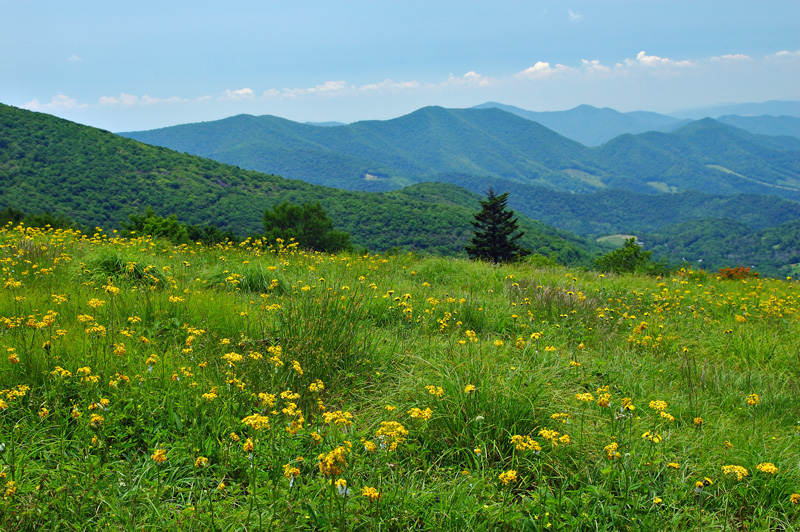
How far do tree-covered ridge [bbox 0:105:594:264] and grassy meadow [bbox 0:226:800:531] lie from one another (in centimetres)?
7741

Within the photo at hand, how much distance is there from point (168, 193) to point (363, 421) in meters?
113

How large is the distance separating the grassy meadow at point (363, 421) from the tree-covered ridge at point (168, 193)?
7741cm

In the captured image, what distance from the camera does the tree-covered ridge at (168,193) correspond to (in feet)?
296

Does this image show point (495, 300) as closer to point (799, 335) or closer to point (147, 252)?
point (799, 335)

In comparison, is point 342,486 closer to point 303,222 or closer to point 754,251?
point 303,222

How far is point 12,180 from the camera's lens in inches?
3578

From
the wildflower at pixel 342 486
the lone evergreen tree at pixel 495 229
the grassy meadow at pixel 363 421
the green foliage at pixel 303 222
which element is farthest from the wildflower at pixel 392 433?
the green foliage at pixel 303 222

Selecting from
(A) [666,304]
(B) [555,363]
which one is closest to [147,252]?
(B) [555,363]

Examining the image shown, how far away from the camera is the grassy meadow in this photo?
7.66ft

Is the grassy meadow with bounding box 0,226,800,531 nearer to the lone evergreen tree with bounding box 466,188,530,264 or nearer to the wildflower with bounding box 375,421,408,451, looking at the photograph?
the wildflower with bounding box 375,421,408,451

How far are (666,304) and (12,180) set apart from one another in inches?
4598

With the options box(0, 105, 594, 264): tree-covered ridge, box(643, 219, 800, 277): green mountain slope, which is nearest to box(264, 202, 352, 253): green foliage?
box(0, 105, 594, 264): tree-covered ridge

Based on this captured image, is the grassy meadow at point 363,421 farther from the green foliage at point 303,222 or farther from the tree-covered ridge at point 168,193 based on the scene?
the tree-covered ridge at point 168,193

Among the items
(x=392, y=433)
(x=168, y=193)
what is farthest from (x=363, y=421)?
(x=168, y=193)
